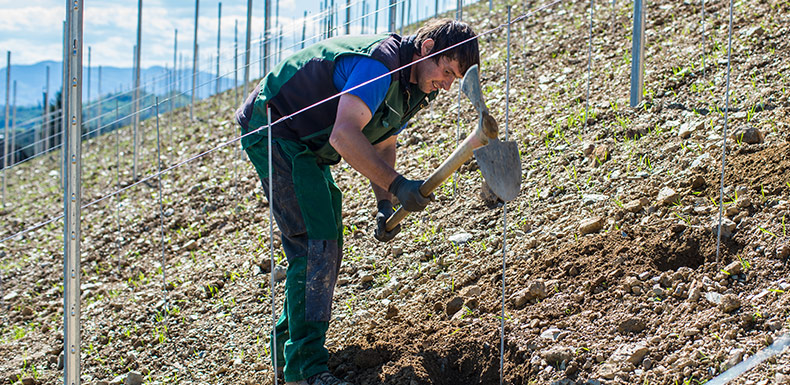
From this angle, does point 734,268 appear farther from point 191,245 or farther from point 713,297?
point 191,245

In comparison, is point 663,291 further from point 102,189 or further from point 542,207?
point 102,189

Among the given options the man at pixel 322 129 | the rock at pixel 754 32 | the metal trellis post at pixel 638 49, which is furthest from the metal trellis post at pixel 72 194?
the rock at pixel 754 32

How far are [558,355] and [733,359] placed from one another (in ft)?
1.72

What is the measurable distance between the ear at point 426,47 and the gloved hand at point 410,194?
0.45 meters

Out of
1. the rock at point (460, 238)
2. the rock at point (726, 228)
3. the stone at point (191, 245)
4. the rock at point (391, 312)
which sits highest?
the rock at point (726, 228)

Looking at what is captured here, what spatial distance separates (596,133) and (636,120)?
0.21m

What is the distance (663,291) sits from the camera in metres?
2.29

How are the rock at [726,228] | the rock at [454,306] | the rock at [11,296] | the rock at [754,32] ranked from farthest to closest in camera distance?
the rock at [11,296] → the rock at [754,32] → the rock at [454,306] → the rock at [726,228]

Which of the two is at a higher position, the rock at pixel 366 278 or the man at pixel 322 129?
the man at pixel 322 129

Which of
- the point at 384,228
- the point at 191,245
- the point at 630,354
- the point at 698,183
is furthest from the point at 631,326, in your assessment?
the point at 191,245

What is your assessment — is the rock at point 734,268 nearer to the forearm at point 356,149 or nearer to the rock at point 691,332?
the rock at point 691,332

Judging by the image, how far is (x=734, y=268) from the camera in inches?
89.0

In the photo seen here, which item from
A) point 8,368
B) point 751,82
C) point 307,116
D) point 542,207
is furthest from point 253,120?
point 751,82

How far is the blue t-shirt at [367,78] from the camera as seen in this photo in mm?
2127
